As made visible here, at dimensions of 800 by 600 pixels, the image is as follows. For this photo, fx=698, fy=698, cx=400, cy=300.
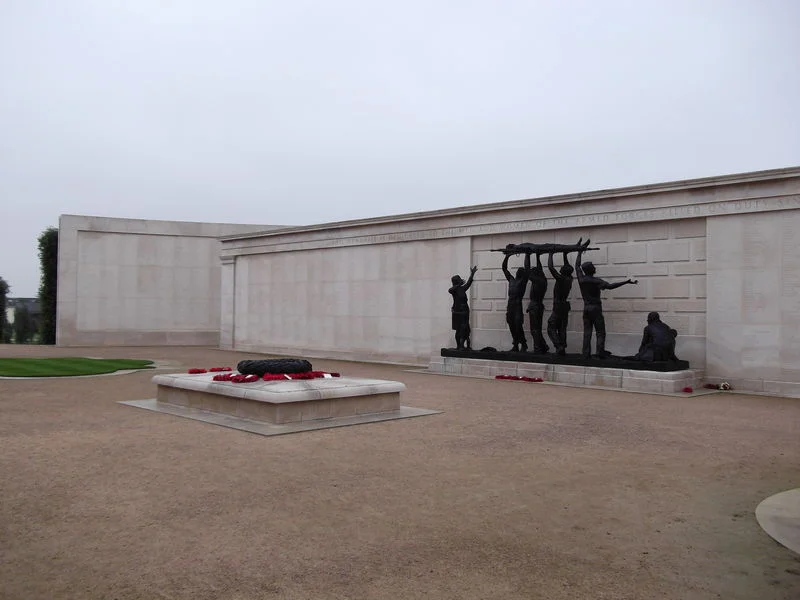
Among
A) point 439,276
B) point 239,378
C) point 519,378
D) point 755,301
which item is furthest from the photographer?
point 439,276

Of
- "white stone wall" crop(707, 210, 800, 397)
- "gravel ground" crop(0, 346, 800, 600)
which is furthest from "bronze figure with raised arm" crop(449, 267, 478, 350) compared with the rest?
"gravel ground" crop(0, 346, 800, 600)

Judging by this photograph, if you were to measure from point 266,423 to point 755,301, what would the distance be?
11378 mm

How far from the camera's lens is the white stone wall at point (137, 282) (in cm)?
3084

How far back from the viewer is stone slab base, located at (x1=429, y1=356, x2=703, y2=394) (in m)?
14.8

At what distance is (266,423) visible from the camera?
9.89 meters

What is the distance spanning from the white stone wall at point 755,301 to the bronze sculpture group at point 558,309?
1.27m

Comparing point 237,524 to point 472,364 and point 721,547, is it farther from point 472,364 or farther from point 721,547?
point 472,364

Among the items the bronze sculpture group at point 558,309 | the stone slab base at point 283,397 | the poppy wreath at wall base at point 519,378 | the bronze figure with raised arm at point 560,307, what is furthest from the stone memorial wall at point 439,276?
the stone slab base at point 283,397

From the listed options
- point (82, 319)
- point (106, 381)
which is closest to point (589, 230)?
point (106, 381)

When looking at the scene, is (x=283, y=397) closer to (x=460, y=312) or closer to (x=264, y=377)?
(x=264, y=377)

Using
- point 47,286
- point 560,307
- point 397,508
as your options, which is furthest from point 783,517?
point 47,286

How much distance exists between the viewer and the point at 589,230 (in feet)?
60.3

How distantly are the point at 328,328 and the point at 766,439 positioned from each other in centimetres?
1758

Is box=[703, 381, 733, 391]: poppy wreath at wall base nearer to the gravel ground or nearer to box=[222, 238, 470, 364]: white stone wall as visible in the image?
the gravel ground
